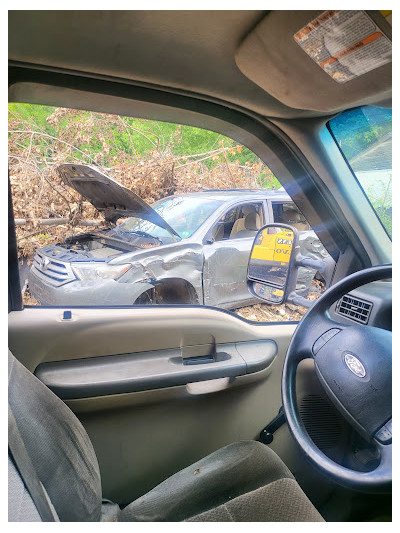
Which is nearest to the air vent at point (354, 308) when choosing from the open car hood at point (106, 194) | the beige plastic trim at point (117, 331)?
the beige plastic trim at point (117, 331)

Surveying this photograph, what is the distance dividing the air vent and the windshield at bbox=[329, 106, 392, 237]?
21cm

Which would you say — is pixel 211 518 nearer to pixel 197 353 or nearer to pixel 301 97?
pixel 197 353

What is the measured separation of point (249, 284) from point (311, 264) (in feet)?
0.87

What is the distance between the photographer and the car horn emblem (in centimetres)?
84

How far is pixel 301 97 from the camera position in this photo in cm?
96

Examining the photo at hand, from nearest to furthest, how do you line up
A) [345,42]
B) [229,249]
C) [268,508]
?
1. [345,42]
2. [268,508]
3. [229,249]

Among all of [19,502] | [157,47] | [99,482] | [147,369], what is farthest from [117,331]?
[157,47]

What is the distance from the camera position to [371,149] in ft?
3.42

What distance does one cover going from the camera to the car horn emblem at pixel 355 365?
0.84 meters

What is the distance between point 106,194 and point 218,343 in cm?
75

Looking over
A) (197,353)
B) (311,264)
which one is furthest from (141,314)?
(311,264)

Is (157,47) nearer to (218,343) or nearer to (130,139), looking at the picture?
(130,139)

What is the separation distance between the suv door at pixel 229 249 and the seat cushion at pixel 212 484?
33.5 inches

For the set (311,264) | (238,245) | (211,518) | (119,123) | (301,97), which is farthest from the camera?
(238,245)
